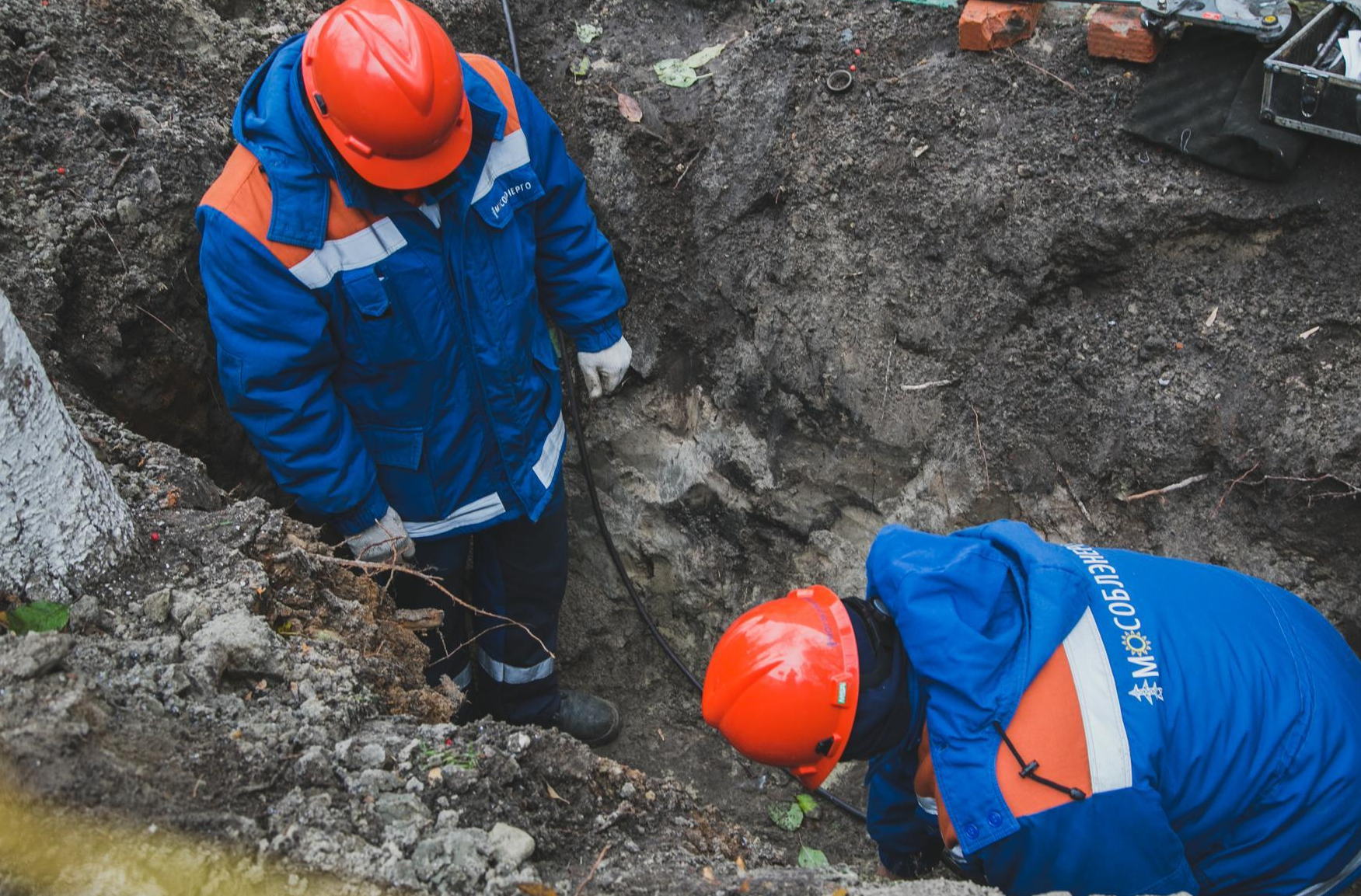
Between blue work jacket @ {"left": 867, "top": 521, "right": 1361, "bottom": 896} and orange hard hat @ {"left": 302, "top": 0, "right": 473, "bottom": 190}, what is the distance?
1456 millimetres

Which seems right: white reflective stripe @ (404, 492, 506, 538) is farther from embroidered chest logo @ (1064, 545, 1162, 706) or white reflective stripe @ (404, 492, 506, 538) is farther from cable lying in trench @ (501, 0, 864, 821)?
embroidered chest logo @ (1064, 545, 1162, 706)

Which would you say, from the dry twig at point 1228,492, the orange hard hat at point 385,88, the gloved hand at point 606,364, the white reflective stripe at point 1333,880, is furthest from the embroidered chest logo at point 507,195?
the white reflective stripe at point 1333,880

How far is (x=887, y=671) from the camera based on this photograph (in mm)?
1951

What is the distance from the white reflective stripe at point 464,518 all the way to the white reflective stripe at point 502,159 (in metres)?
0.94

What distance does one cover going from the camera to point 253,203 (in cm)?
233

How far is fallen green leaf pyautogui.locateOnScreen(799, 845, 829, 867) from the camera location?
127 inches

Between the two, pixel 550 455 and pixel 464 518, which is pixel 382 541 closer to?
pixel 464 518

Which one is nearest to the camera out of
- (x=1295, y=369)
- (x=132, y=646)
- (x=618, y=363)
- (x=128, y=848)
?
(x=128, y=848)

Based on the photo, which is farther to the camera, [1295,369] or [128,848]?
[1295,369]

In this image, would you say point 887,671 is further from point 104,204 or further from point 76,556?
point 104,204

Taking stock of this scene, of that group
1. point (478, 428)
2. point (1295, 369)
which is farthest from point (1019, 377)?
point (478, 428)

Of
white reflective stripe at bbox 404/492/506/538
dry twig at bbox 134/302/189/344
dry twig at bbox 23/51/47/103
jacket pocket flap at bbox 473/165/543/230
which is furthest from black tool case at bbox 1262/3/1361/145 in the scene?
dry twig at bbox 23/51/47/103

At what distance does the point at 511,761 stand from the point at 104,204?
201 centimetres

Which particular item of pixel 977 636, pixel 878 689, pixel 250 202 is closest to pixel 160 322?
pixel 250 202
